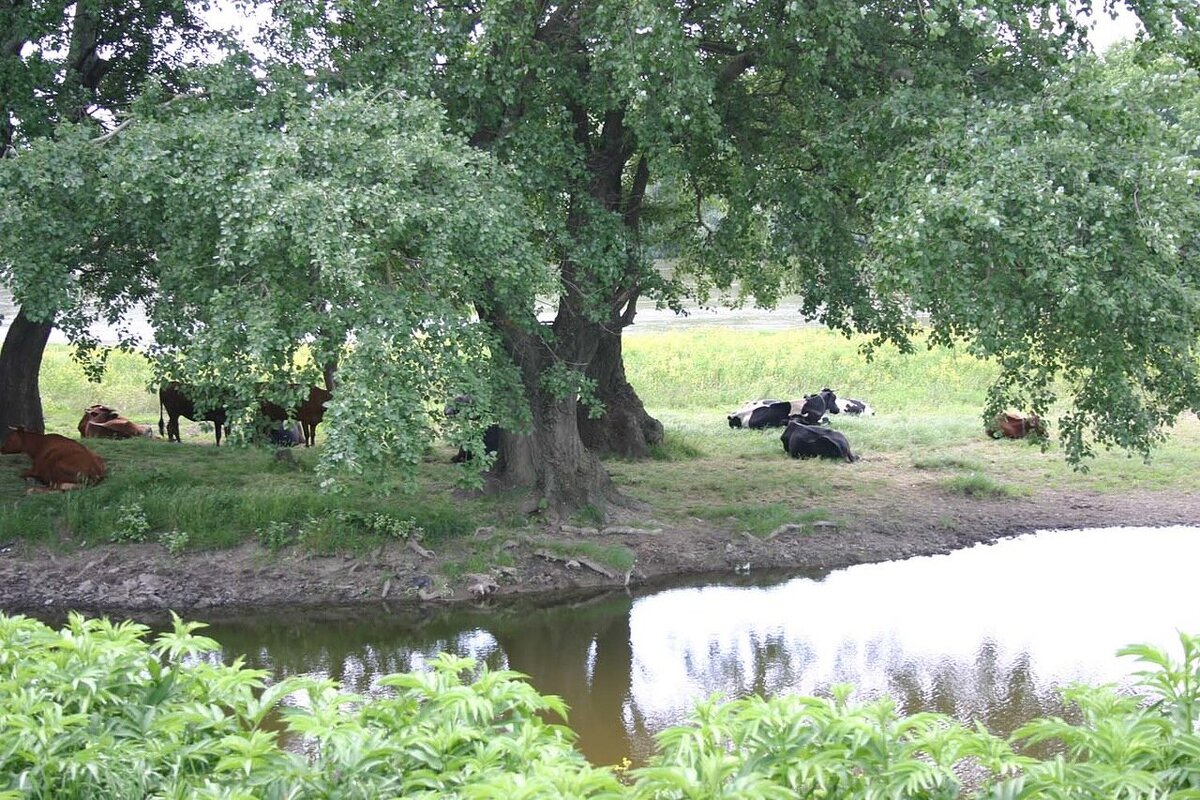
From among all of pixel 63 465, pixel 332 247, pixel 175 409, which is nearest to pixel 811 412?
Answer: pixel 175 409

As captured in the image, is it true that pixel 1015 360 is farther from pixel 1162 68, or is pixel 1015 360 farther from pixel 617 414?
pixel 617 414

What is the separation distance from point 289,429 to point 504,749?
32.3ft

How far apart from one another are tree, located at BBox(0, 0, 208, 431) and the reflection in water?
320 cm

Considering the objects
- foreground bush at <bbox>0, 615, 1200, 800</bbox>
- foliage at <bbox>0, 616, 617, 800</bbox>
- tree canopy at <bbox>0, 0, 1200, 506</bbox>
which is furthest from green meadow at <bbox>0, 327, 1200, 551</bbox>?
foreground bush at <bbox>0, 615, 1200, 800</bbox>

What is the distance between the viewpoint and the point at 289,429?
12.9m

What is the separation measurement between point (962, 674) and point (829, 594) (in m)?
2.55

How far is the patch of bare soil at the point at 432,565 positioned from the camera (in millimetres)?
11961

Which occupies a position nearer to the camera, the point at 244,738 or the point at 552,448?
the point at 244,738

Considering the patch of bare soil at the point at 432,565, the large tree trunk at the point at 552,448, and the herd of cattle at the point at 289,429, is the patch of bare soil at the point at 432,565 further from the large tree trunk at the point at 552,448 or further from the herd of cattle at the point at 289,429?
the herd of cattle at the point at 289,429

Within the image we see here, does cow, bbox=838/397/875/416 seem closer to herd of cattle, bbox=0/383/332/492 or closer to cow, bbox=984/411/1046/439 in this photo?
cow, bbox=984/411/1046/439

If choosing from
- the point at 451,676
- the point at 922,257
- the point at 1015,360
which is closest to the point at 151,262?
the point at 922,257

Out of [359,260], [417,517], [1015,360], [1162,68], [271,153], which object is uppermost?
[1162,68]

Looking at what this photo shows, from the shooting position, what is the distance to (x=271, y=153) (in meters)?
9.10

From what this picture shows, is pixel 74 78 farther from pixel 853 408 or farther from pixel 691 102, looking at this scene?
pixel 853 408
